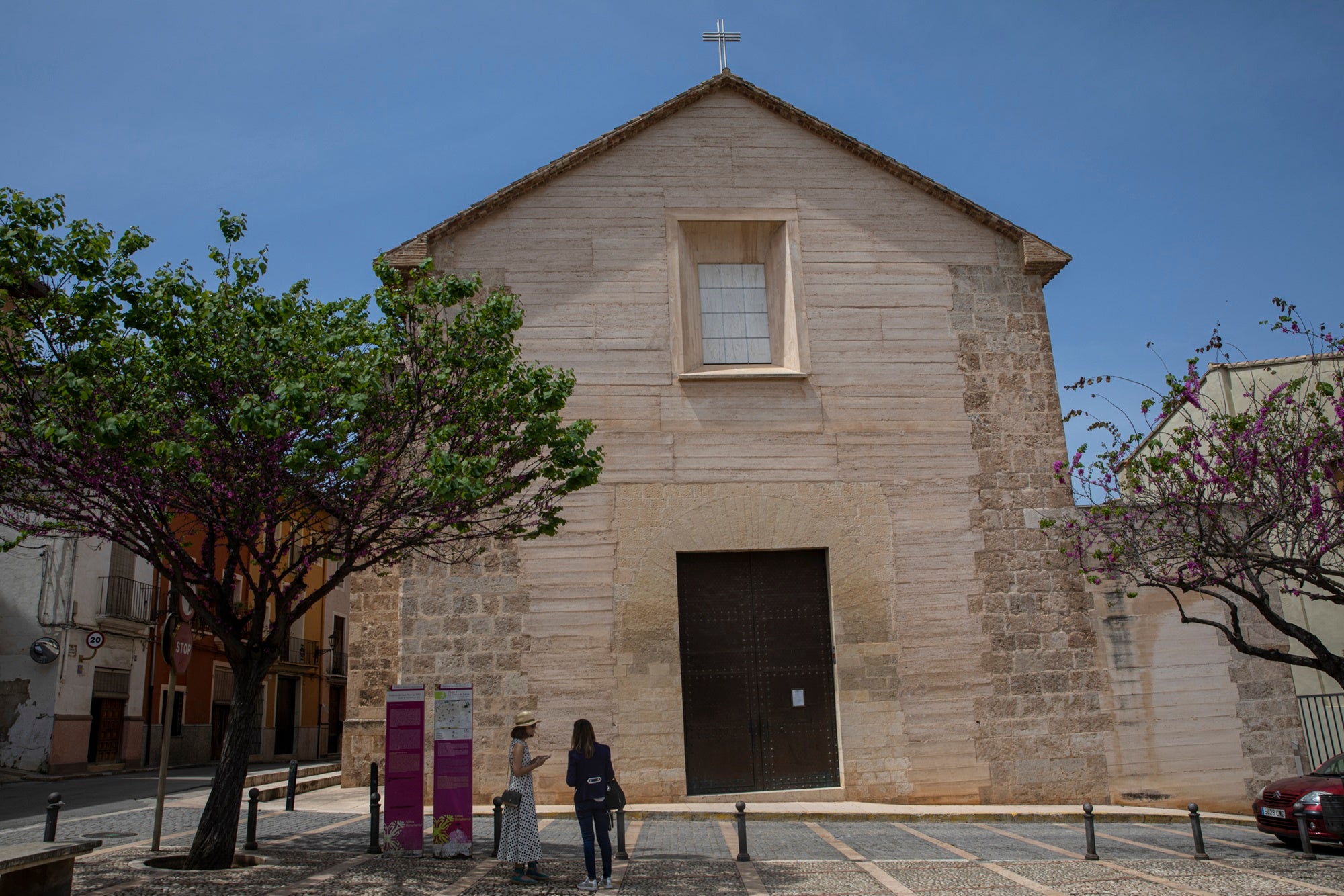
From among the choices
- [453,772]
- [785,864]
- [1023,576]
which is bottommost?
[785,864]

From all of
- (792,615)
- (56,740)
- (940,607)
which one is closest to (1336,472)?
(940,607)

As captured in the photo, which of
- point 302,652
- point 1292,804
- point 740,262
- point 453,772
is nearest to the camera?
point 453,772

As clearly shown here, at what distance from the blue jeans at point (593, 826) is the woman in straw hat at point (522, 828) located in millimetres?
373

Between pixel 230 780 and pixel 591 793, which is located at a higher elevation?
pixel 230 780

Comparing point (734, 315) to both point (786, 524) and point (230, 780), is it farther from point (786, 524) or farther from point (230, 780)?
point (230, 780)

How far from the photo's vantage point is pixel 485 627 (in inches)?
509

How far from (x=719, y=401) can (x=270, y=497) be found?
6.61 metres

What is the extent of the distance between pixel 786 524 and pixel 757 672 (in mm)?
1892

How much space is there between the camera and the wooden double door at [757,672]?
42.4 ft

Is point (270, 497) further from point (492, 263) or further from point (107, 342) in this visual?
point (492, 263)

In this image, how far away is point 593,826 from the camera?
840 centimetres

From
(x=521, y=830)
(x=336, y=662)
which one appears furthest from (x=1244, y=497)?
(x=336, y=662)

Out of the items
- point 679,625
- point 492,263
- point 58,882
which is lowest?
point 58,882

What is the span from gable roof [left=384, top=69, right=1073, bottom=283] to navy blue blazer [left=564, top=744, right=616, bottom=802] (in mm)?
8066
